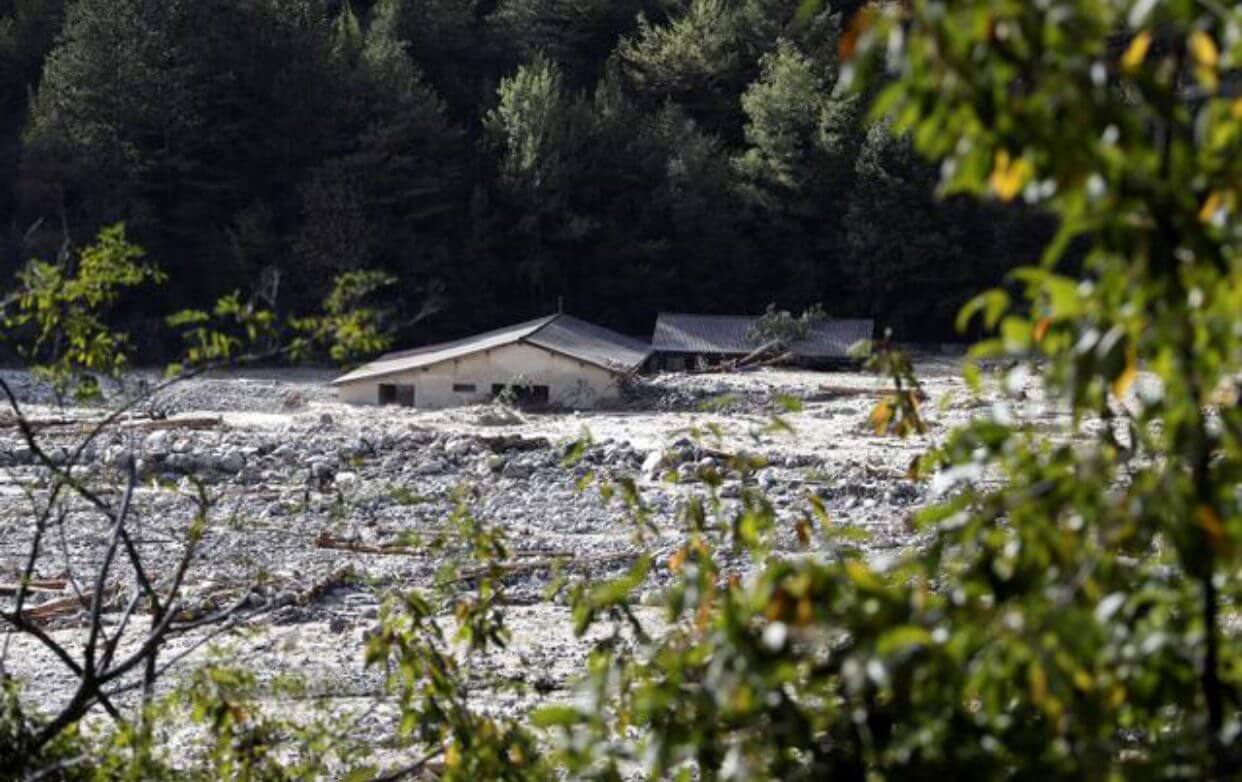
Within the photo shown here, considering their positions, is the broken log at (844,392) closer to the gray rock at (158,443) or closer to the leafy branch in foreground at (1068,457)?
the gray rock at (158,443)

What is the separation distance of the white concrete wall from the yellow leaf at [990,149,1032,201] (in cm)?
3008

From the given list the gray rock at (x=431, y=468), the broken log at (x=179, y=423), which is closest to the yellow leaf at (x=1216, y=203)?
the gray rock at (x=431, y=468)

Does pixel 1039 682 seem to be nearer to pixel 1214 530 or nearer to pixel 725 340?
pixel 1214 530

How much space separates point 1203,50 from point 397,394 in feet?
101

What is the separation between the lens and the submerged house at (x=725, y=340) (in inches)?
1496

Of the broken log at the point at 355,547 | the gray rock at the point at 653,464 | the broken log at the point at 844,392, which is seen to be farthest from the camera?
the broken log at the point at 844,392

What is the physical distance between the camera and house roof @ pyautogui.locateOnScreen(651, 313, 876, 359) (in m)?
38.0

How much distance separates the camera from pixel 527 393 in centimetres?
3303

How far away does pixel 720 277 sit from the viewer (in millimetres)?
43438

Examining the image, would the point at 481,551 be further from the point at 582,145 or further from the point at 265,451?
the point at 582,145

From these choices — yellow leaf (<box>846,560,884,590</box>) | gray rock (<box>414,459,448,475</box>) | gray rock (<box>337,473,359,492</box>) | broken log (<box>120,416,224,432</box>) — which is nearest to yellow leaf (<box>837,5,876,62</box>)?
yellow leaf (<box>846,560,884,590</box>)

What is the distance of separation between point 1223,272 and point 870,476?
19952 mm

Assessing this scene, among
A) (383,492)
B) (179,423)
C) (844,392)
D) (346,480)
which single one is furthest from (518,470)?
(383,492)

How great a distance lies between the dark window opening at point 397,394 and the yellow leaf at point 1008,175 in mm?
30524
